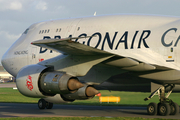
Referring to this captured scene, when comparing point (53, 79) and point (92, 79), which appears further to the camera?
point (92, 79)

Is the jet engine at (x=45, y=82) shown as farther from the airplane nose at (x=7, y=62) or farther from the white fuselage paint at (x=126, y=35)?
the airplane nose at (x=7, y=62)

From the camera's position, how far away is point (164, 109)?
1477 cm

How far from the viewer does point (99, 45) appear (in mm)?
15672

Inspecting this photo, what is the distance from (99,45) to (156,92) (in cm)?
392

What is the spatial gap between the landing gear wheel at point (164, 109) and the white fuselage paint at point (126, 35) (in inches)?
90.5

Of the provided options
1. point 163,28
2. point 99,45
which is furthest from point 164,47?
point 99,45

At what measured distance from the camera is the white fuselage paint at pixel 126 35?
543 inches

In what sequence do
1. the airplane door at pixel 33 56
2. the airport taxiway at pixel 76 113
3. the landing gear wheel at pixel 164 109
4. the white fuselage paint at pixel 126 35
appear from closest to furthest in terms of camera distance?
1. the white fuselage paint at pixel 126 35
2. the landing gear wheel at pixel 164 109
3. the airport taxiway at pixel 76 113
4. the airplane door at pixel 33 56

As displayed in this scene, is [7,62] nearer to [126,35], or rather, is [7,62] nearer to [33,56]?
[33,56]

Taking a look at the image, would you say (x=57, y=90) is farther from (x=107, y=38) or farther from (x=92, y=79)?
(x=107, y=38)

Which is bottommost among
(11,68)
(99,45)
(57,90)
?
(57,90)

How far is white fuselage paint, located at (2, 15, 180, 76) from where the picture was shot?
13.8 metres

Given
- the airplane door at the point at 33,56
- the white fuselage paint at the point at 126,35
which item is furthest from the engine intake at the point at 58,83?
the airplane door at the point at 33,56

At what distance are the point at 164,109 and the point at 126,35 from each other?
14.0ft
